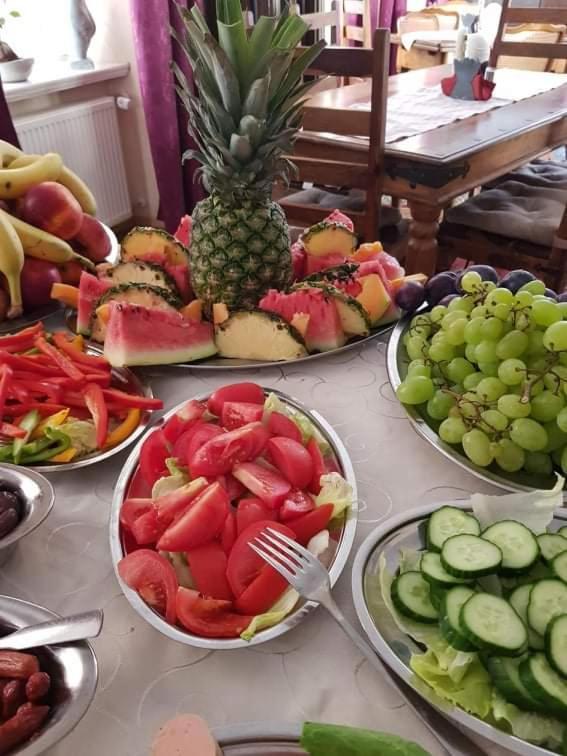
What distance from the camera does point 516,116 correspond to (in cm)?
221

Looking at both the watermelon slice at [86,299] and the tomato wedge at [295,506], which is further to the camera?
the watermelon slice at [86,299]

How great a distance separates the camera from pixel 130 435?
2.86 ft

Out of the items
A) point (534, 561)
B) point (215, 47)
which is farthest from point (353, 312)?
point (534, 561)

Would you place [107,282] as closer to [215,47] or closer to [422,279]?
[215,47]

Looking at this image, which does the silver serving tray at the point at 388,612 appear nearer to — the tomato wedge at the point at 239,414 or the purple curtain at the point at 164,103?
the tomato wedge at the point at 239,414

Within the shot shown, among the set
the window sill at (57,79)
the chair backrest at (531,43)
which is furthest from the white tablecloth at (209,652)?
the chair backrest at (531,43)

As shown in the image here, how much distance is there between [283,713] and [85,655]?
188 mm

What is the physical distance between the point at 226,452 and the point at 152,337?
1.28 feet

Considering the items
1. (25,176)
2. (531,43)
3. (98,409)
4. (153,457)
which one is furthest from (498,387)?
(531,43)

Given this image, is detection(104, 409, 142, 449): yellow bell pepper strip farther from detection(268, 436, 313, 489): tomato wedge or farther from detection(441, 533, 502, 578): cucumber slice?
detection(441, 533, 502, 578): cucumber slice

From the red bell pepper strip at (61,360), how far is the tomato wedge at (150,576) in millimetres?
395

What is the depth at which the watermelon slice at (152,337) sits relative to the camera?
1008 millimetres

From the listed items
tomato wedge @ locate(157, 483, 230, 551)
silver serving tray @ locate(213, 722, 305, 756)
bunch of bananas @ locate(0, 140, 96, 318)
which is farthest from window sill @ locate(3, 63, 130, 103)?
silver serving tray @ locate(213, 722, 305, 756)

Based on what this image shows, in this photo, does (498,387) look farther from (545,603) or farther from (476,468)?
(545,603)
